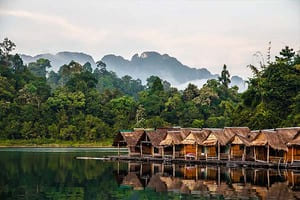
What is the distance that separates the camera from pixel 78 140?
6375cm

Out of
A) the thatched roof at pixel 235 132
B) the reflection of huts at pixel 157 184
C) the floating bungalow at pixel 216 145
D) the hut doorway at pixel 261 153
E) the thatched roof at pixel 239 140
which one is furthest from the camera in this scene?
the thatched roof at pixel 235 132

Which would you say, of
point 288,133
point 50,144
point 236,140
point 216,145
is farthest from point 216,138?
point 50,144

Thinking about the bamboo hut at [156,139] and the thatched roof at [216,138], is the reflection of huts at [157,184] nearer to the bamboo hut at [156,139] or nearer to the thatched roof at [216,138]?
the thatched roof at [216,138]

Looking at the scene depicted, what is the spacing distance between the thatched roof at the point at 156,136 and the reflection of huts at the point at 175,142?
0.60m

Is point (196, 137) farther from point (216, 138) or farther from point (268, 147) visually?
point (268, 147)

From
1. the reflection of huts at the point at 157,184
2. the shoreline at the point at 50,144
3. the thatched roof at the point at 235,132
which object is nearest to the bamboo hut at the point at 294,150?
the thatched roof at the point at 235,132

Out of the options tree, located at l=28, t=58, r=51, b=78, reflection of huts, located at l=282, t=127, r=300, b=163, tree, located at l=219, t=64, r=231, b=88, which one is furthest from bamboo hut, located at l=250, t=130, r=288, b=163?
tree, located at l=28, t=58, r=51, b=78

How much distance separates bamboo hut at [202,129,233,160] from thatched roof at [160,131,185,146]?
7.25 ft

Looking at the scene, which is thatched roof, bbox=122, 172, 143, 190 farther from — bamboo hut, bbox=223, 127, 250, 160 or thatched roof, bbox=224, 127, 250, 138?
thatched roof, bbox=224, 127, 250, 138

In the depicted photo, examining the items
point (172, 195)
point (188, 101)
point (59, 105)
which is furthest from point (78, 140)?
point (172, 195)

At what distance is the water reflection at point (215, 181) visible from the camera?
66.4ft

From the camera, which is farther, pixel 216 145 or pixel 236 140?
pixel 216 145

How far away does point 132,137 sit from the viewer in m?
39.8

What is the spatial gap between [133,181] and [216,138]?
1096 cm
